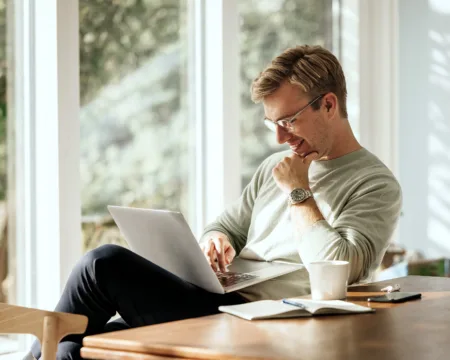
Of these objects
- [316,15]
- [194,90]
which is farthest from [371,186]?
[316,15]

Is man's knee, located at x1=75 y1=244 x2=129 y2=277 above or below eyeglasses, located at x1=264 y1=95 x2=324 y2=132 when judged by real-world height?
below

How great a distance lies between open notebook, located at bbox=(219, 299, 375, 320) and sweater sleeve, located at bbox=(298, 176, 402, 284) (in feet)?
1.35

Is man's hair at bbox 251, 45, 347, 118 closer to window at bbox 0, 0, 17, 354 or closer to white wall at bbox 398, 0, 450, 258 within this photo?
window at bbox 0, 0, 17, 354

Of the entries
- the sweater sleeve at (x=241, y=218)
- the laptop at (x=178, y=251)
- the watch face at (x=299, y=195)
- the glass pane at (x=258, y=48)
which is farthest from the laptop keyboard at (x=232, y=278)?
the glass pane at (x=258, y=48)

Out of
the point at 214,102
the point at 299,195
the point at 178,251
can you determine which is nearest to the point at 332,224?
the point at 299,195

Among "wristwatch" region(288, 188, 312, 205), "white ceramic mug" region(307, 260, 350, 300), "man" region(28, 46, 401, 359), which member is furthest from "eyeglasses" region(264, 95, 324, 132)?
"white ceramic mug" region(307, 260, 350, 300)

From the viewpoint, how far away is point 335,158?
2207mm

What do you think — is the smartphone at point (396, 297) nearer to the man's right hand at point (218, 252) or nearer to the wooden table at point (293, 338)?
the wooden table at point (293, 338)

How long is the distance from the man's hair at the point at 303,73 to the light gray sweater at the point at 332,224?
0.21 m

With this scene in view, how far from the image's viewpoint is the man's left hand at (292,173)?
208 centimetres

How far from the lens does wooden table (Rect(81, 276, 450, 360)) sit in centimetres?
109

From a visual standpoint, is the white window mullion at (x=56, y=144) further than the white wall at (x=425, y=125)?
No

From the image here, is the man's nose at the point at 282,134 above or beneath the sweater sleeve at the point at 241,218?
above

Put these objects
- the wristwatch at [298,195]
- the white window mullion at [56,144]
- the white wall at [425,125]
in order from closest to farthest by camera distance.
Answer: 1. the wristwatch at [298,195]
2. the white window mullion at [56,144]
3. the white wall at [425,125]
